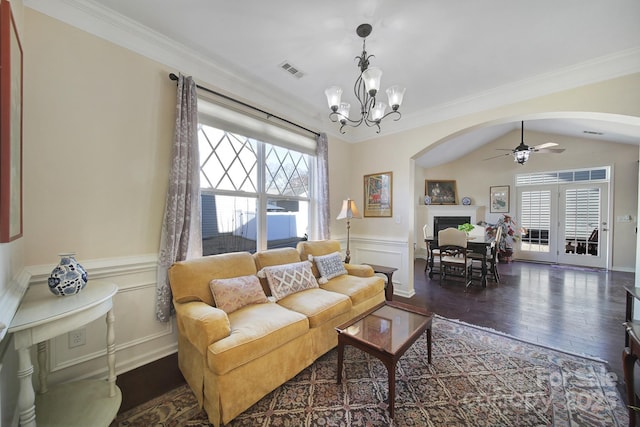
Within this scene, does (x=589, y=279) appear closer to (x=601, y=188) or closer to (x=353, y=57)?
(x=601, y=188)

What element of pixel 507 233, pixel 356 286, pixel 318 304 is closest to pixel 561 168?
pixel 507 233

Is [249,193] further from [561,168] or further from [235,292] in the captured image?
[561,168]

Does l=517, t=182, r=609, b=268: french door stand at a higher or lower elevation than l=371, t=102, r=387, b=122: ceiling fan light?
lower

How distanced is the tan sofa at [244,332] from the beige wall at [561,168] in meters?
6.17

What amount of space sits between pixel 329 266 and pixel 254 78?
7.74ft

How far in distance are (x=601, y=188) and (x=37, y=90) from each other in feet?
30.8

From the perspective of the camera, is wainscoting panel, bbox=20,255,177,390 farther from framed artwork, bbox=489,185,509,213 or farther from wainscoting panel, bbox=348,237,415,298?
framed artwork, bbox=489,185,509,213

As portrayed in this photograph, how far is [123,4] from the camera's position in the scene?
1778mm

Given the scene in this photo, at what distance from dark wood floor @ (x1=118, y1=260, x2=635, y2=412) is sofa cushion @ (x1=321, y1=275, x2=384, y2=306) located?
106cm

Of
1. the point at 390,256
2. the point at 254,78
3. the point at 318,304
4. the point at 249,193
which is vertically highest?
the point at 254,78

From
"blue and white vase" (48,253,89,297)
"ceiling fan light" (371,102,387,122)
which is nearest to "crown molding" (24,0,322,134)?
"ceiling fan light" (371,102,387,122)

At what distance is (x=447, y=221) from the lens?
7.13m

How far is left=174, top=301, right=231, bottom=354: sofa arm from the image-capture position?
148cm

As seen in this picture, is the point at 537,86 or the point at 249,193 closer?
the point at 537,86
